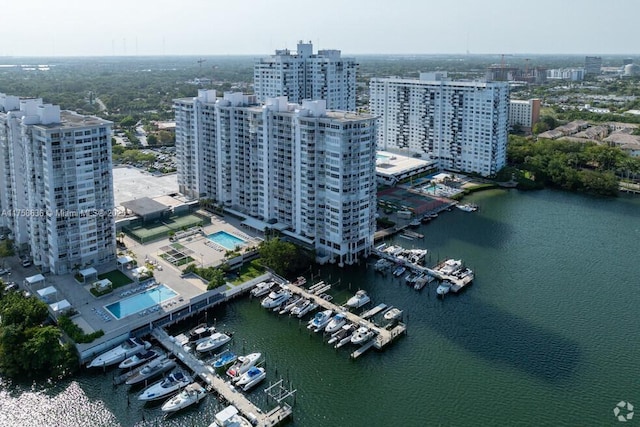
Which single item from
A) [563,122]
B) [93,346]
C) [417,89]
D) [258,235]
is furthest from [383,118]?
[93,346]

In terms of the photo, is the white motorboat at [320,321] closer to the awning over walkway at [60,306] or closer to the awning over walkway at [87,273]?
the awning over walkway at [60,306]

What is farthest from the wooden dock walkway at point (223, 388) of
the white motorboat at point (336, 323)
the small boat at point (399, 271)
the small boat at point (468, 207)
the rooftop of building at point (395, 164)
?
the rooftop of building at point (395, 164)

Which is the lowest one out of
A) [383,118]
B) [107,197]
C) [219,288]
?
[219,288]

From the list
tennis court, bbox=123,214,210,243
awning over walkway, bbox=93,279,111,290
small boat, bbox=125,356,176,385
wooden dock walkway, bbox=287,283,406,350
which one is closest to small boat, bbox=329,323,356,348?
wooden dock walkway, bbox=287,283,406,350

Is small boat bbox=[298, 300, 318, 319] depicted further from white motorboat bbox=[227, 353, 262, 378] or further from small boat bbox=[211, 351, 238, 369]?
small boat bbox=[211, 351, 238, 369]

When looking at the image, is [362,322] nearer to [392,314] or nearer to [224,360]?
[392,314]

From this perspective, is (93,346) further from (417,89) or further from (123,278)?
(417,89)

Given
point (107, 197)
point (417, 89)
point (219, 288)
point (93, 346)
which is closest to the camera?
point (93, 346)

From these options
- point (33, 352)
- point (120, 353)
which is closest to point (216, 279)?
point (120, 353)
